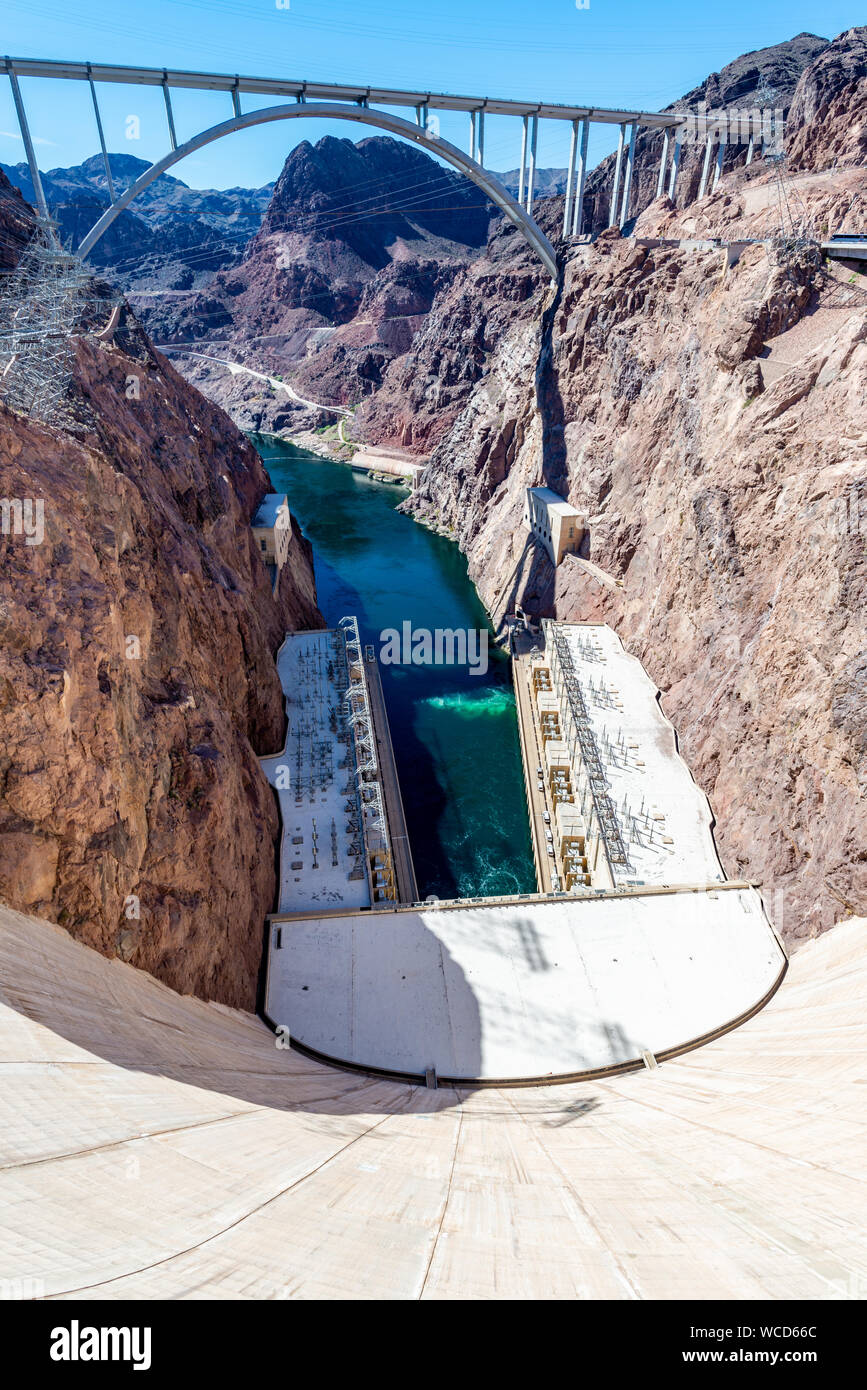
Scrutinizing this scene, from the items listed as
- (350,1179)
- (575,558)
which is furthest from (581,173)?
(350,1179)

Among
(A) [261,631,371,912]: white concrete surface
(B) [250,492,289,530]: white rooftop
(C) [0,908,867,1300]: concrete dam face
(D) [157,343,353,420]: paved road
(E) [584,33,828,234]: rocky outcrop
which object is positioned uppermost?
(E) [584,33,828,234]: rocky outcrop

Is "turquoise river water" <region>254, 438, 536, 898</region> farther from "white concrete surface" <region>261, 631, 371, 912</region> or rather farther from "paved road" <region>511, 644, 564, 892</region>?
"white concrete surface" <region>261, 631, 371, 912</region>

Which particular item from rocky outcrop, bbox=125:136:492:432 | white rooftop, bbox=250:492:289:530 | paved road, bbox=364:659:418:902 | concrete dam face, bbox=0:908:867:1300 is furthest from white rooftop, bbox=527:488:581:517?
rocky outcrop, bbox=125:136:492:432

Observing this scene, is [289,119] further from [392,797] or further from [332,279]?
[332,279]

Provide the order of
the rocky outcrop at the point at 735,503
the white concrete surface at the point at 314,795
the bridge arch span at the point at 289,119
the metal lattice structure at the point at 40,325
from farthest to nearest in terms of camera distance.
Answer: the bridge arch span at the point at 289,119, the white concrete surface at the point at 314,795, the rocky outcrop at the point at 735,503, the metal lattice structure at the point at 40,325

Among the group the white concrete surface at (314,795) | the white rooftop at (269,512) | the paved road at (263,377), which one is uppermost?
the paved road at (263,377)

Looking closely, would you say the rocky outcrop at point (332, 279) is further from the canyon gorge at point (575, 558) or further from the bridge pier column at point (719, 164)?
the bridge pier column at point (719, 164)

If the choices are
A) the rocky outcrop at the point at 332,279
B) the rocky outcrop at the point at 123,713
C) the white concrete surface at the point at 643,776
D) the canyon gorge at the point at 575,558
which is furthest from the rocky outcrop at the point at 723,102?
the rocky outcrop at the point at 123,713
